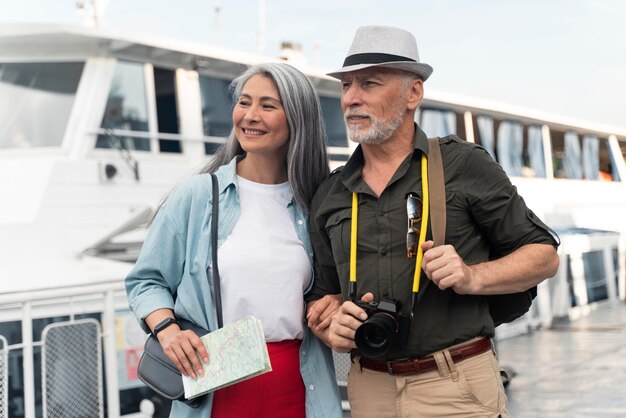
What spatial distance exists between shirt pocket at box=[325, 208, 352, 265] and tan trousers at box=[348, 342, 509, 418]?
362mm

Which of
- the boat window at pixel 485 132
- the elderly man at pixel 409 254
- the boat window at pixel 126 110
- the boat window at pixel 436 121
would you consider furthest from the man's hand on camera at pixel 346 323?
the boat window at pixel 485 132

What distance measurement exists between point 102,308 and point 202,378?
3.45 m

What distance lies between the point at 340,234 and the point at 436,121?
32.1 ft

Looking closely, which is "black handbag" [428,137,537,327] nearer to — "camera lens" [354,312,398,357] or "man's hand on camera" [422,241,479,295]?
"man's hand on camera" [422,241,479,295]

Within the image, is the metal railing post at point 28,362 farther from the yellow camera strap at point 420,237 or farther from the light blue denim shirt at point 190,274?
the yellow camera strap at point 420,237

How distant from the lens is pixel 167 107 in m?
7.57

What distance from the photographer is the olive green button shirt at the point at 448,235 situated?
2.18m

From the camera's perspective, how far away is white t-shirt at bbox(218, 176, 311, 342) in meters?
2.34

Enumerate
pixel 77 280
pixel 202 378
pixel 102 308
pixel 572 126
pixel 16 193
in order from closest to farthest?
pixel 202 378
pixel 102 308
pixel 77 280
pixel 16 193
pixel 572 126

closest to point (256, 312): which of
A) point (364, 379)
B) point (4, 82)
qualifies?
point (364, 379)

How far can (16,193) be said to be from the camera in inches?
252

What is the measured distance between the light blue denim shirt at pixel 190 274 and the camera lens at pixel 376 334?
35 cm

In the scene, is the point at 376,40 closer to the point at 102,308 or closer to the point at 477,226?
the point at 477,226

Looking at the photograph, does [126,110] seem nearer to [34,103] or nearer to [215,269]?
[34,103]
